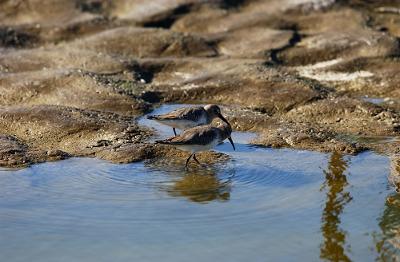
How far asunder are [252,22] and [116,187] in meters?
12.5

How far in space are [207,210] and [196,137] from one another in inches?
91.5

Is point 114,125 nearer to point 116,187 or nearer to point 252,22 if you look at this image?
point 116,187

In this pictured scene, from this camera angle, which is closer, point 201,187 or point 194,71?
point 201,187

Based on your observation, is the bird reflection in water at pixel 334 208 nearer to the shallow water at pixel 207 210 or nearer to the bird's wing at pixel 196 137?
the shallow water at pixel 207 210

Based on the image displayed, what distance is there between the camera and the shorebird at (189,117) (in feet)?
46.7

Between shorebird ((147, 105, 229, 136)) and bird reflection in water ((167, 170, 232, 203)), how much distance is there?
1.85 m

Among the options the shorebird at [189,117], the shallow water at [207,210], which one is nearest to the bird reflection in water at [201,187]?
the shallow water at [207,210]

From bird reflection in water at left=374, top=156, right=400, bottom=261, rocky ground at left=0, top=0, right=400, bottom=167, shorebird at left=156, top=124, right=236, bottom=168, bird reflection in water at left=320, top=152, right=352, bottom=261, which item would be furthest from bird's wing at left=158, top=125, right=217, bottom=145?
bird reflection in water at left=374, top=156, right=400, bottom=261

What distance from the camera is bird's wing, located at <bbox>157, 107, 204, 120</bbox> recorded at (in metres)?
14.2

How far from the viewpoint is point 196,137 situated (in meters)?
12.8

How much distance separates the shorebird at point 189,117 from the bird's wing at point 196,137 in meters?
1.12

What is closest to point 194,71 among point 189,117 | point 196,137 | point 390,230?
point 189,117

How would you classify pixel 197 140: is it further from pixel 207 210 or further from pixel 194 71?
pixel 194 71

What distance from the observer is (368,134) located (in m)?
14.9
